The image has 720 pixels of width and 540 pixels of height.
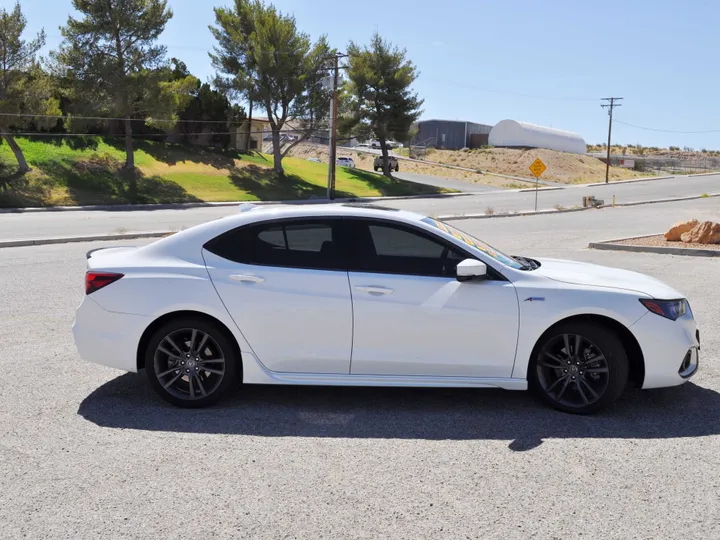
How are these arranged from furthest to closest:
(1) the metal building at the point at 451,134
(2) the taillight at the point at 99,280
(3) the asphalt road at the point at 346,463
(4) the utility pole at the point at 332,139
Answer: (1) the metal building at the point at 451,134 < (4) the utility pole at the point at 332,139 < (2) the taillight at the point at 99,280 < (3) the asphalt road at the point at 346,463

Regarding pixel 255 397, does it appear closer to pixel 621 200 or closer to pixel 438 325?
pixel 438 325

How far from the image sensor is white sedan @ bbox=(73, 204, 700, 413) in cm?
527

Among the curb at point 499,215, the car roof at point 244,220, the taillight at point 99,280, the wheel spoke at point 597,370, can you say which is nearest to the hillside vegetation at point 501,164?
the curb at point 499,215

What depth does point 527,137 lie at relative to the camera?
95625 millimetres

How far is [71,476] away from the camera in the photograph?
13.9 feet

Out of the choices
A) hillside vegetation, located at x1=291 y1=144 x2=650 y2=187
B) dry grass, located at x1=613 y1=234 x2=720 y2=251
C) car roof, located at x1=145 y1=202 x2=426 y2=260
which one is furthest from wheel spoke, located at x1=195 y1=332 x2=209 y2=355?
hillside vegetation, located at x1=291 y1=144 x2=650 y2=187

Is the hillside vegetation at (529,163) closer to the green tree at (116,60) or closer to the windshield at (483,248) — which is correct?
the green tree at (116,60)

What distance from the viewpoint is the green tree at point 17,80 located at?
37688 millimetres

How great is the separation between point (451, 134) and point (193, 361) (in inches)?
4080

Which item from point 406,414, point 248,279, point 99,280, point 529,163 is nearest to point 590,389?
point 406,414

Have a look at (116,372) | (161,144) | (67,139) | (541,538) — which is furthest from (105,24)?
(541,538)

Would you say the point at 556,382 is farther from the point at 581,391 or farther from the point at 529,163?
the point at 529,163

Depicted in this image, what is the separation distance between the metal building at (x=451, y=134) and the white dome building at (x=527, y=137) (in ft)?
22.5

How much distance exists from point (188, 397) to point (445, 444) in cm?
195
